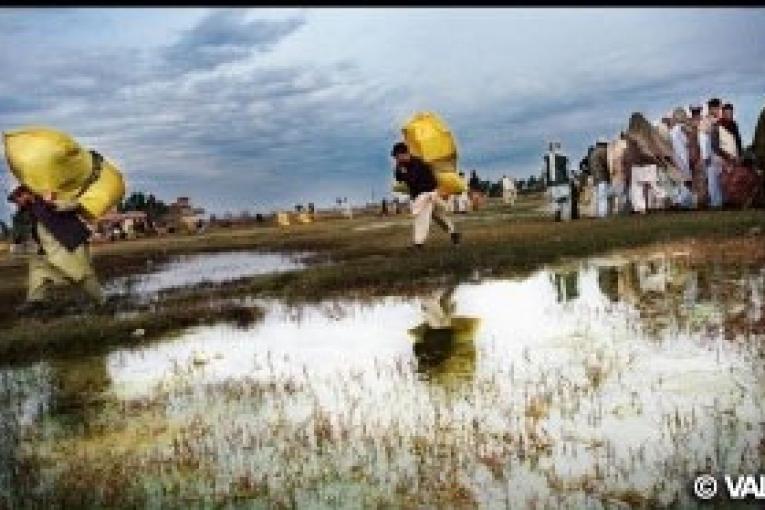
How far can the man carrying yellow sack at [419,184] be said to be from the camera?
2052cm

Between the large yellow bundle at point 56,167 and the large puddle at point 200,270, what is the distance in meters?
3.13

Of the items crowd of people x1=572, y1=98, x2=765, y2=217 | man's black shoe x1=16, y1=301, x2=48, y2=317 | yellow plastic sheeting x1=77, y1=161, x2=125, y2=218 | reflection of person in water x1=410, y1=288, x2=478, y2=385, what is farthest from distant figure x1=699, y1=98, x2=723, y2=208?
man's black shoe x1=16, y1=301, x2=48, y2=317

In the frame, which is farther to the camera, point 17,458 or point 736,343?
point 736,343

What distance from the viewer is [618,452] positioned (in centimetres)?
746

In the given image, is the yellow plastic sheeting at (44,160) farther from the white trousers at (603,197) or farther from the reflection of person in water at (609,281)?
the white trousers at (603,197)

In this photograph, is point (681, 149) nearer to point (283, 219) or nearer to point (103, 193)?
point (103, 193)

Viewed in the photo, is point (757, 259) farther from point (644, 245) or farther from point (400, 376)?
point (400, 376)

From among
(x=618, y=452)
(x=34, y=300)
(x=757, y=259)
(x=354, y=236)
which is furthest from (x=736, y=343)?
(x=354, y=236)

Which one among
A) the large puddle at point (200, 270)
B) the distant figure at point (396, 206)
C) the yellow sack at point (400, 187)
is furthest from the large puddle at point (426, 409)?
the distant figure at point (396, 206)

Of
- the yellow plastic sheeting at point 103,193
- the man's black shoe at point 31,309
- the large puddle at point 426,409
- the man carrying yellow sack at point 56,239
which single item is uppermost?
the yellow plastic sheeting at point 103,193

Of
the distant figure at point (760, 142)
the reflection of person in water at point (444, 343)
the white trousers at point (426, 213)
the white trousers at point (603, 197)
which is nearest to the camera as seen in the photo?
the reflection of person in water at point (444, 343)

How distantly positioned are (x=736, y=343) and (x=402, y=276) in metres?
8.08

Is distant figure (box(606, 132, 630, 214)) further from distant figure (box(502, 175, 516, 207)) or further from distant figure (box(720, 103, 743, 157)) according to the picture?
distant figure (box(502, 175, 516, 207))

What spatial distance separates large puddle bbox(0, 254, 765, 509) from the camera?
23.9 feet
